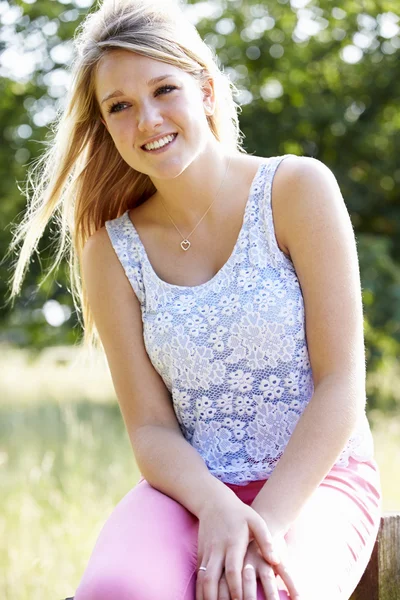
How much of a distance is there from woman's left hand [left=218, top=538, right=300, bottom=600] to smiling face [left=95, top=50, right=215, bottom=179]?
39.9 inches

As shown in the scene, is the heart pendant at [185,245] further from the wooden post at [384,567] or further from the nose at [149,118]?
the wooden post at [384,567]

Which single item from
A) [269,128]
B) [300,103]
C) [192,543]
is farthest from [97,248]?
[300,103]

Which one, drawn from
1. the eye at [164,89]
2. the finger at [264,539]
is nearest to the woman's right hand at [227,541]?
the finger at [264,539]

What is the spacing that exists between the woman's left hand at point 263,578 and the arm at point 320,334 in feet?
0.28

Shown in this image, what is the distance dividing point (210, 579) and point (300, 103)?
6.43 m

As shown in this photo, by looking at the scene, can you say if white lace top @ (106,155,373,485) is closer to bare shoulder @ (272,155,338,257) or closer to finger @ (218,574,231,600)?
bare shoulder @ (272,155,338,257)

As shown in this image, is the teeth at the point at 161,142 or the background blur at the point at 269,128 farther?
the background blur at the point at 269,128

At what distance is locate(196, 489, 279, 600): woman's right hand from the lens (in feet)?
5.88

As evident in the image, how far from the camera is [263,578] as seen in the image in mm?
1790

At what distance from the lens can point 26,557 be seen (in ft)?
11.8

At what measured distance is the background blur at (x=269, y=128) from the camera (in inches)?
266

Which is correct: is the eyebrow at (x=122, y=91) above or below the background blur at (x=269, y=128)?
above

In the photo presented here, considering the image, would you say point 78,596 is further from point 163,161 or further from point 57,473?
point 57,473

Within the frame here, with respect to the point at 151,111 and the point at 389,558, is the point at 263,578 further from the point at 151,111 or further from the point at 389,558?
the point at 151,111
